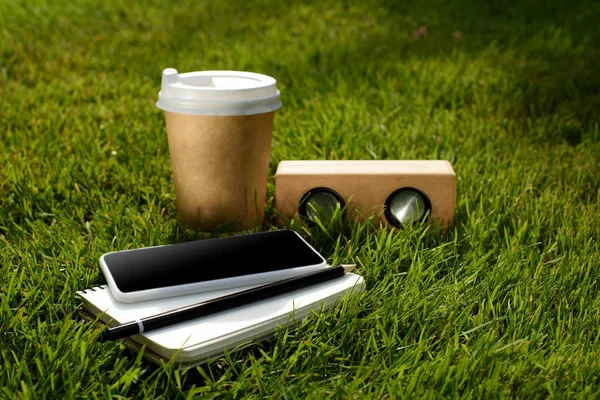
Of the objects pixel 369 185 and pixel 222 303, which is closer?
pixel 222 303

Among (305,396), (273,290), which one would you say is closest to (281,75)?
(273,290)

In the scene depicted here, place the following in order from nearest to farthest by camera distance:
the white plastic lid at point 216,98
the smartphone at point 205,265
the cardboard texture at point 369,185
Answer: the smartphone at point 205,265 < the white plastic lid at point 216,98 < the cardboard texture at point 369,185

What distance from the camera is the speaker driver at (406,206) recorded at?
1800mm

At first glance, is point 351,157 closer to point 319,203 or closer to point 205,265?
point 319,203

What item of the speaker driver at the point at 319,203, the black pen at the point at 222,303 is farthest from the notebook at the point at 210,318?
the speaker driver at the point at 319,203

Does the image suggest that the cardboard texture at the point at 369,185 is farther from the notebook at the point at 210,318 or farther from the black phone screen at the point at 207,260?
the notebook at the point at 210,318

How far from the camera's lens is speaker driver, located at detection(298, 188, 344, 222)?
1803mm

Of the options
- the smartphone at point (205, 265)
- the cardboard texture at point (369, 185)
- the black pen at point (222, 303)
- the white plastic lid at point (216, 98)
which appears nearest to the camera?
the black pen at point (222, 303)

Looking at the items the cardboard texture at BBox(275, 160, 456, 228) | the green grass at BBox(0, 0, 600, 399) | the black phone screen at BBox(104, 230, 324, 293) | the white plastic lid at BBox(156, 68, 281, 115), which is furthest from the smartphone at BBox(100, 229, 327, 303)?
the white plastic lid at BBox(156, 68, 281, 115)

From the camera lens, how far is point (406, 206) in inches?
71.5

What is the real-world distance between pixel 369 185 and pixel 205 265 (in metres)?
0.55

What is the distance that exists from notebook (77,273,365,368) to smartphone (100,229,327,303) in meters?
0.02

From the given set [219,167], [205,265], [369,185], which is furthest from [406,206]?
[205,265]

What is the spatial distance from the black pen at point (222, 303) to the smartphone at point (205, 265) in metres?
0.05
